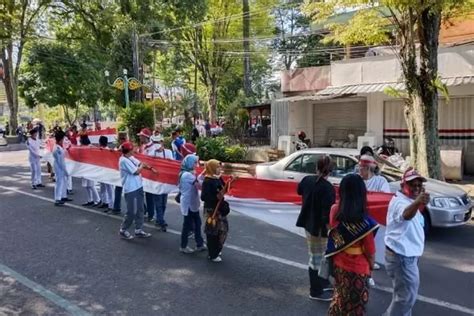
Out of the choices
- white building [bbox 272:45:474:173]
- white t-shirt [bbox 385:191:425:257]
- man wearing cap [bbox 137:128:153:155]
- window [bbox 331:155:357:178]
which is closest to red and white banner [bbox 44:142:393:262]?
man wearing cap [bbox 137:128:153:155]

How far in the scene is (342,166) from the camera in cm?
871

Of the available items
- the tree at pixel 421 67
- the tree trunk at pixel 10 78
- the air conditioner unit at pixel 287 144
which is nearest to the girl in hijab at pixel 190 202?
the tree at pixel 421 67

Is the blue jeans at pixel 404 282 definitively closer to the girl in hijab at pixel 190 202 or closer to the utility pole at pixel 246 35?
the girl in hijab at pixel 190 202

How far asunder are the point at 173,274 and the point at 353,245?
2.92 meters

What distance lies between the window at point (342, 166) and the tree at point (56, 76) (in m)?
24.4

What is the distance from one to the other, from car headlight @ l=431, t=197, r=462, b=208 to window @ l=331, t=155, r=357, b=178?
1.45 metres

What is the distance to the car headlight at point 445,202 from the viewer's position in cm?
775

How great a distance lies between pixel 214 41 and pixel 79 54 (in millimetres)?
9691

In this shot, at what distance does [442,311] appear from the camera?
486cm

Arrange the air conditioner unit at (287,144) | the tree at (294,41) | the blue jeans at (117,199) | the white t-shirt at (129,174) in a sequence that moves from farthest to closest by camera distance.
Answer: the tree at (294,41)
the air conditioner unit at (287,144)
the blue jeans at (117,199)
the white t-shirt at (129,174)

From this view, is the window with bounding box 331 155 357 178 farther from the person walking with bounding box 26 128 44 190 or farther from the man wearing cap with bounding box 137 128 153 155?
the person walking with bounding box 26 128 44 190

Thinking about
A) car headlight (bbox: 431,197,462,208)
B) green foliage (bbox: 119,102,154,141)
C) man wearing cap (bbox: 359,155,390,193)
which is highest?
green foliage (bbox: 119,102,154,141)

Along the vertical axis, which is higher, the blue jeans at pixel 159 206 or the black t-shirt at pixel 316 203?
the black t-shirt at pixel 316 203

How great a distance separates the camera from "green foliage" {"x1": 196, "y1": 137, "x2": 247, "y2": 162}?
668 inches
